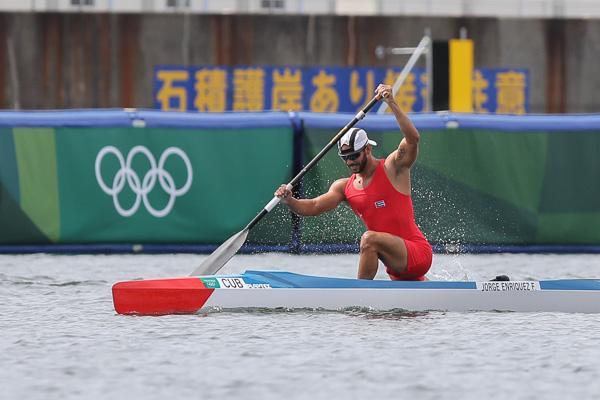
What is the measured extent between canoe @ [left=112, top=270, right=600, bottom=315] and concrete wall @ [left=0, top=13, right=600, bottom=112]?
796 inches

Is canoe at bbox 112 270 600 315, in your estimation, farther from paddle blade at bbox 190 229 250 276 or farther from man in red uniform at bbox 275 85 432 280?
paddle blade at bbox 190 229 250 276

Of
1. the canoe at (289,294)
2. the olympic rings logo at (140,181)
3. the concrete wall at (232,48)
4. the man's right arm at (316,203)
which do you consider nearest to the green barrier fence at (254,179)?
the olympic rings logo at (140,181)

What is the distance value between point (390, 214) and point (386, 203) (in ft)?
0.36

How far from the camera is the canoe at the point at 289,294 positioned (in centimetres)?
1282

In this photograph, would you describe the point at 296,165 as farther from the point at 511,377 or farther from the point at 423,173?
the point at 511,377

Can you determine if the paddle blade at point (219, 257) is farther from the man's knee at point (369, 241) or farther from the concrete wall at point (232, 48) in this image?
the concrete wall at point (232, 48)

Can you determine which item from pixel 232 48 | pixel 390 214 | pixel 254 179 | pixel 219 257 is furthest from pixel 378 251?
pixel 232 48

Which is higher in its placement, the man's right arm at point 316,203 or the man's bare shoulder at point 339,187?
the man's bare shoulder at point 339,187

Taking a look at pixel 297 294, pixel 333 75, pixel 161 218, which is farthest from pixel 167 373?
pixel 333 75

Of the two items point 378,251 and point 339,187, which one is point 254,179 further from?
point 378,251

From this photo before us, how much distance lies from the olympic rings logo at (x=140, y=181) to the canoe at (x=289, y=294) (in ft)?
21.8

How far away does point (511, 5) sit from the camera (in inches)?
1393

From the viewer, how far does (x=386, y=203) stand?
520 inches

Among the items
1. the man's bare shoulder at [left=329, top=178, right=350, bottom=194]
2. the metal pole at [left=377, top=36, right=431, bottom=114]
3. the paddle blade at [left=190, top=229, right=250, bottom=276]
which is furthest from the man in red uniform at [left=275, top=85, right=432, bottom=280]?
the paddle blade at [left=190, top=229, right=250, bottom=276]
